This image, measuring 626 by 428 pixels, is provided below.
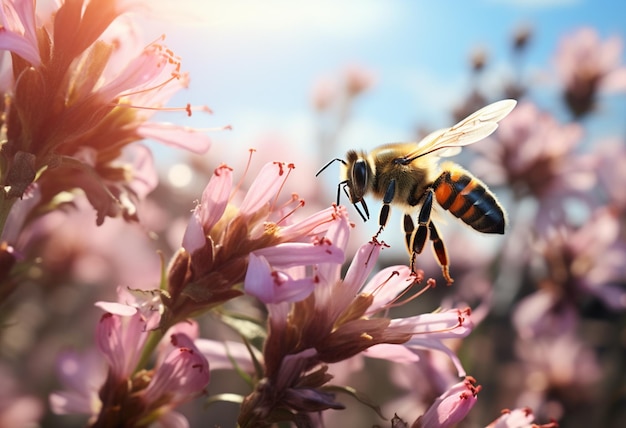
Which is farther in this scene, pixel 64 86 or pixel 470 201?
pixel 470 201

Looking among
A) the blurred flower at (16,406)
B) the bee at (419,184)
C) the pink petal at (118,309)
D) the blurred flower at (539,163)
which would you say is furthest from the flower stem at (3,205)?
the blurred flower at (539,163)

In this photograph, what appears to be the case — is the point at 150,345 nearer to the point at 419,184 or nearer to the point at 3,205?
the point at 3,205

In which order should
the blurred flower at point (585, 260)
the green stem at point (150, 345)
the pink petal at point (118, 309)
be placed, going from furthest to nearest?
the blurred flower at point (585, 260)
the green stem at point (150, 345)
the pink petal at point (118, 309)

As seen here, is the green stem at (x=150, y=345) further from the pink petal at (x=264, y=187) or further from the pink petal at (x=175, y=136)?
the pink petal at (x=175, y=136)

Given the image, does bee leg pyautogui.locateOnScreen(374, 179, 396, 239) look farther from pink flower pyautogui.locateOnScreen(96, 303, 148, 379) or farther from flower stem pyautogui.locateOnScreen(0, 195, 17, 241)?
flower stem pyautogui.locateOnScreen(0, 195, 17, 241)

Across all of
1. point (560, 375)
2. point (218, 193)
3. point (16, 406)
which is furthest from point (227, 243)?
point (560, 375)

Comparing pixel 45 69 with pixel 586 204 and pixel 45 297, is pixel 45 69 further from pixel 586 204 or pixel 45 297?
pixel 586 204
